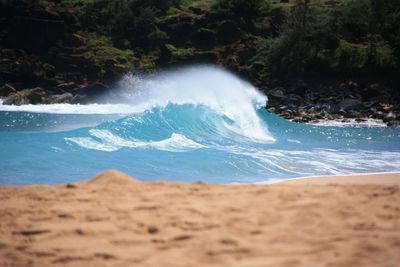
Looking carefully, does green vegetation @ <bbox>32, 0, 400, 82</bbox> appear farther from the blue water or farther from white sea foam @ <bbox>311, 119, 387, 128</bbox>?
the blue water

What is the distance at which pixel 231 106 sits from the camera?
1997cm

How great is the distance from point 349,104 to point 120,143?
20353mm

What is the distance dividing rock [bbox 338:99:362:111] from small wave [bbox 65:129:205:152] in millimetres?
17412

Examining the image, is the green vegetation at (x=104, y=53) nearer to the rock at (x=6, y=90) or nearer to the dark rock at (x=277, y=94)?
the rock at (x=6, y=90)

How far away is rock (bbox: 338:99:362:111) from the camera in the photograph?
2672cm

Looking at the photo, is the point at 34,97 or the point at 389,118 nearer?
the point at 389,118

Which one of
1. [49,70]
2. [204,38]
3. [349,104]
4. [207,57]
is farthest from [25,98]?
[349,104]

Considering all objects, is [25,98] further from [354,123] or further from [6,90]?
[354,123]

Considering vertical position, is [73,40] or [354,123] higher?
[73,40]

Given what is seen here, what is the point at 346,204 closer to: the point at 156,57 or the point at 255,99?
the point at 255,99

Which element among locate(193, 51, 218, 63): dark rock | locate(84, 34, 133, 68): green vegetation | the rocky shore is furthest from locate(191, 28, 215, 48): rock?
locate(84, 34, 133, 68): green vegetation

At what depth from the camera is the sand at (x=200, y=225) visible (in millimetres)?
3162

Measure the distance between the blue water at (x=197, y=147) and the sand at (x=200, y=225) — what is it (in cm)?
347

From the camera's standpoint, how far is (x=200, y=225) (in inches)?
145
